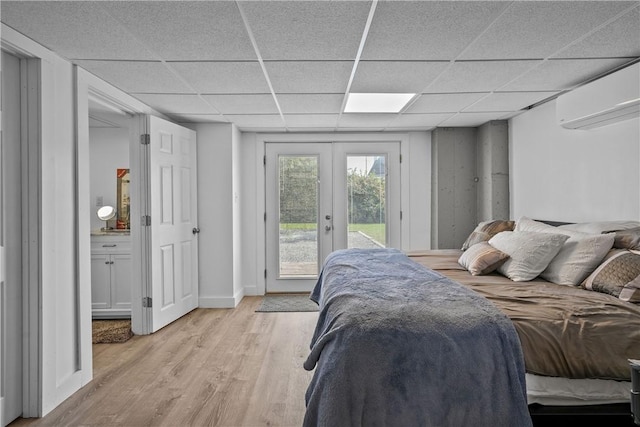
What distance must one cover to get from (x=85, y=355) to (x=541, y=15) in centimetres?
339

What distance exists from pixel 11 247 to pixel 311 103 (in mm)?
2504

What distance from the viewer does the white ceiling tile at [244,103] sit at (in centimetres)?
346

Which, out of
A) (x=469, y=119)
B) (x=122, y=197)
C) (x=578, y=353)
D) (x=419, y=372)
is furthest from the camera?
(x=122, y=197)

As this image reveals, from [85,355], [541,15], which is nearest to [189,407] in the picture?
[85,355]

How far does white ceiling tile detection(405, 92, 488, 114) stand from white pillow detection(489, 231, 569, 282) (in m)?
1.37

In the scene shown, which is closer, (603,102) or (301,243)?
(603,102)

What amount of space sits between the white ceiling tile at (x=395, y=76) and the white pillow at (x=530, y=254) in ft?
4.30

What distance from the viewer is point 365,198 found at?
5.28 metres

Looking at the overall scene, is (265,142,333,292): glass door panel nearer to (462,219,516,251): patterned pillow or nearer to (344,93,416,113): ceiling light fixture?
(344,93,416,113): ceiling light fixture

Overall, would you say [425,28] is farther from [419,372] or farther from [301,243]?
[301,243]

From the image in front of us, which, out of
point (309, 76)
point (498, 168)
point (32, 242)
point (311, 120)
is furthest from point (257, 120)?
point (498, 168)

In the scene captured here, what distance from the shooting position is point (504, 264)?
2736 millimetres

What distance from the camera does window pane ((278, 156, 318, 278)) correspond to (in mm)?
5273

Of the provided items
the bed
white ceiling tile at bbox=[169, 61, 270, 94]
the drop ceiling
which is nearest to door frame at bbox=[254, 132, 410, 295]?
the drop ceiling
